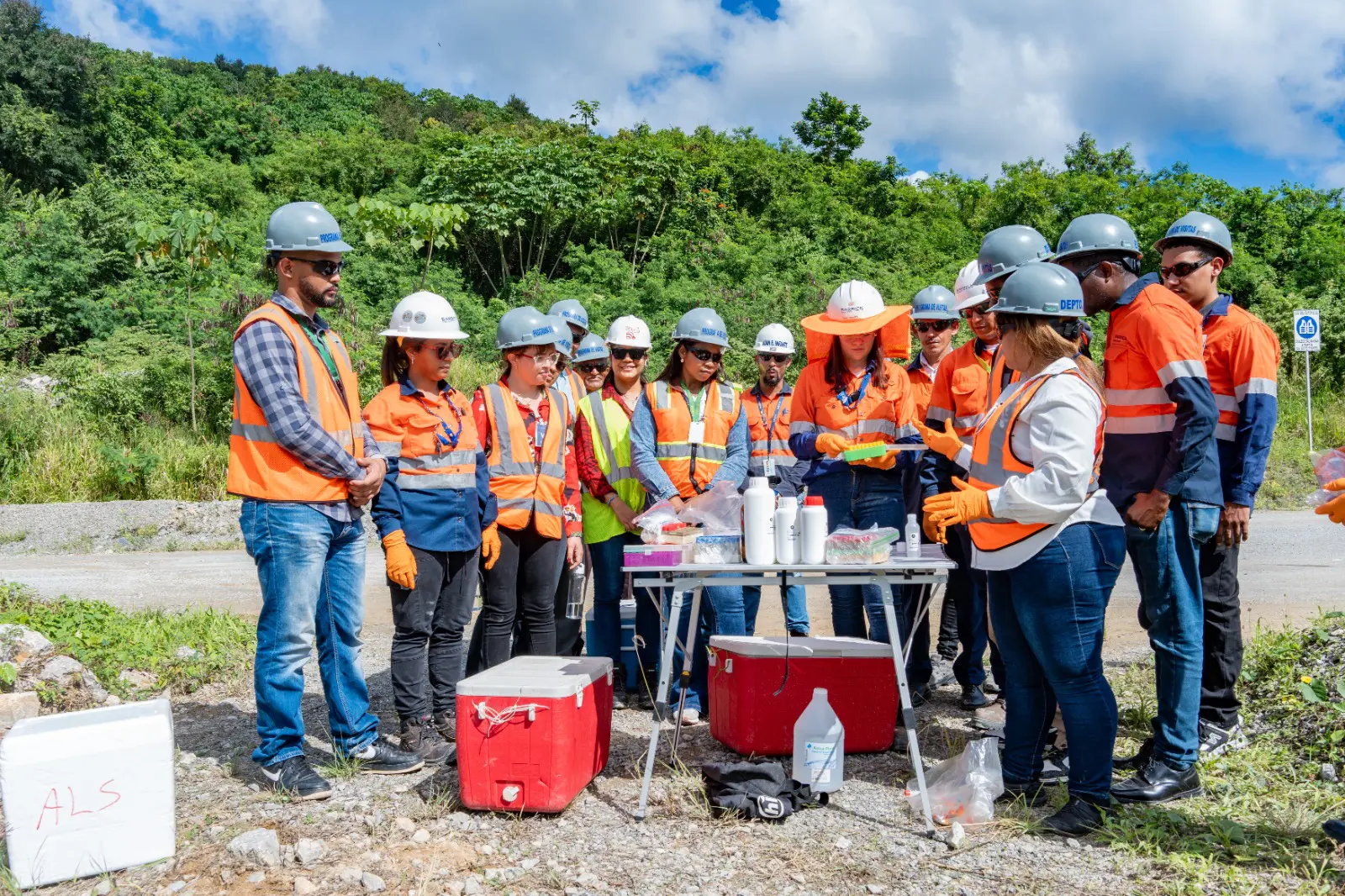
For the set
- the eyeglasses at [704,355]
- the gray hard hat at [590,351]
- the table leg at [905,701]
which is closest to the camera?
the table leg at [905,701]

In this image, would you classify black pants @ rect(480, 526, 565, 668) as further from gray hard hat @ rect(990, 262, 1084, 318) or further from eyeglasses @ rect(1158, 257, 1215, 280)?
eyeglasses @ rect(1158, 257, 1215, 280)

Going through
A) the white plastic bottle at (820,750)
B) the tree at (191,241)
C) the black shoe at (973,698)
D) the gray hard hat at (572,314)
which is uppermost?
the tree at (191,241)

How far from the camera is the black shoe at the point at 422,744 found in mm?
4613

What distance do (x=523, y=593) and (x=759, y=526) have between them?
1745 mm

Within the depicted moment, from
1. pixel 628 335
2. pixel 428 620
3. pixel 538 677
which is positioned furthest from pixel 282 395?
pixel 628 335

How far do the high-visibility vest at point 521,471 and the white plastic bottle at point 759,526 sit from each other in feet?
4.79

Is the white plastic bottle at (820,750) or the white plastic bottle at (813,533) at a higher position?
the white plastic bottle at (813,533)

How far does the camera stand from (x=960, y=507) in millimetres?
3594

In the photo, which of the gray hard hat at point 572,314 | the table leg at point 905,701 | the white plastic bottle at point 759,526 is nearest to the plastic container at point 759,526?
the white plastic bottle at point 759,526

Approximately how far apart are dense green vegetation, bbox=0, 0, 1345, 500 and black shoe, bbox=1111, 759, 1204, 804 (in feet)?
37.6

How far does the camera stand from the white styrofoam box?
3.33m

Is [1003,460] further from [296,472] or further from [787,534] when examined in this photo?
[296,472]

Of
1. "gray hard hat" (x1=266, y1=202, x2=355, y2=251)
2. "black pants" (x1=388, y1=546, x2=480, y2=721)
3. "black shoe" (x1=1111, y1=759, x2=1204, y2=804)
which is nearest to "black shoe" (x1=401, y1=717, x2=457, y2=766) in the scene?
"black pants" (x1=388, y1=546, x2=480, y2=721)

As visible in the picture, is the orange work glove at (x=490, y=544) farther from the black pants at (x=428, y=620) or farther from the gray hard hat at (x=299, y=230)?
the gray hard hat at (x=299, y=230)
